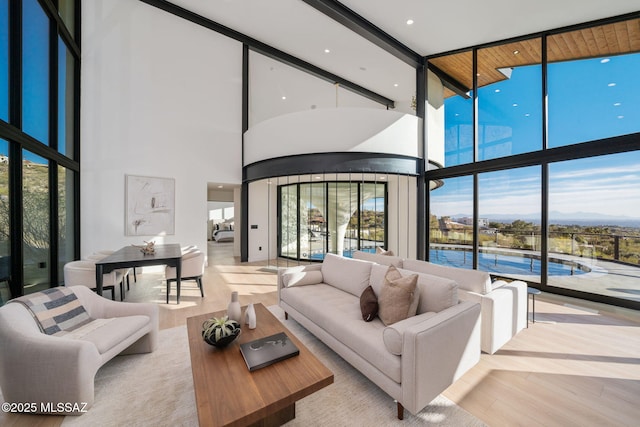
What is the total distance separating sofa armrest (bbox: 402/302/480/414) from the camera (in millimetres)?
1626

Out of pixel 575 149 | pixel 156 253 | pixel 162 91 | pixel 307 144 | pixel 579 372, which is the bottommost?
pixel 579 372

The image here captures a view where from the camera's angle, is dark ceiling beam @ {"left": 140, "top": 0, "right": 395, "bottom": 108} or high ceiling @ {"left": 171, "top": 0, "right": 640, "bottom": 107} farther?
dark ceiling beam @ {"left": 140, "top": 0, "right": 395, "bottom": 108}

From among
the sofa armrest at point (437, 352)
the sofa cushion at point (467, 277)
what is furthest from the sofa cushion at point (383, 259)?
the sofa armrest at point (437, 352)

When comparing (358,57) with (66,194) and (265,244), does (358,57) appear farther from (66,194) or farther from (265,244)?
(66,194)

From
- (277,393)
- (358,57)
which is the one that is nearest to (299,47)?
(358,57)

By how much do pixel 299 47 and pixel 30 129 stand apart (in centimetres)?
614

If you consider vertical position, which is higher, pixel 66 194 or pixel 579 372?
pixel 66 194

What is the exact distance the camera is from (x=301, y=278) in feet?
11.2

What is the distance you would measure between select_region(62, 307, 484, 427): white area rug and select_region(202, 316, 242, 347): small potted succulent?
0.52 m

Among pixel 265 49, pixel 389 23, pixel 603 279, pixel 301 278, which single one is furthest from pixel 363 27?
pixel 603 279

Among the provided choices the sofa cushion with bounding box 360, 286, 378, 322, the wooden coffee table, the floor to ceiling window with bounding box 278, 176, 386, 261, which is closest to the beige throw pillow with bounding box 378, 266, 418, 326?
the sofa cushion with bounding box 360, 286, 378, 322

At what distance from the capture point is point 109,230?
5.40 metres

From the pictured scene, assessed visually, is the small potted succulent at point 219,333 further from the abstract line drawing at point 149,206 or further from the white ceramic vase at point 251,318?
the abstract line drawing at point 149,206

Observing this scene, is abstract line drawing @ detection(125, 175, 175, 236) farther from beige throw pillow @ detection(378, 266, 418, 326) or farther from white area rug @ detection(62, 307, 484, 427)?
beige throw pillow @ detection(378, 266, 418, 326)
